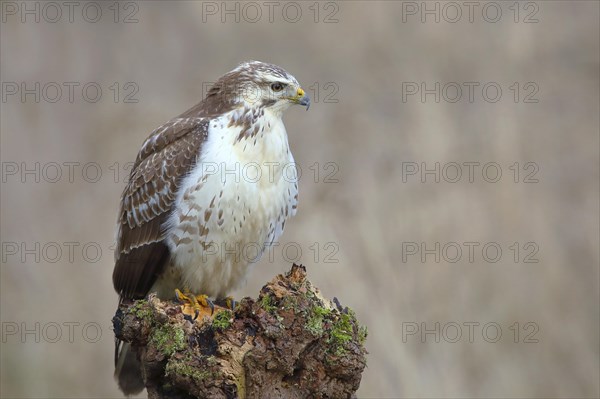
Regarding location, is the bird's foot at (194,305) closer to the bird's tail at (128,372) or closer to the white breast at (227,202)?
the white breast at (227,202)

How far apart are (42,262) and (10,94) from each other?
5.89ft

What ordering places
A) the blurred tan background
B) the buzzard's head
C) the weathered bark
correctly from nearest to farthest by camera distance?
1. the weathered bark
2. the buzzard's head
3. the blurred tan background

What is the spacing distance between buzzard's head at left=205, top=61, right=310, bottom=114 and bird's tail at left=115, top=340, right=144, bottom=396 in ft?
5.58

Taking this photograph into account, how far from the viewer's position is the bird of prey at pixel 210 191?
5.25m

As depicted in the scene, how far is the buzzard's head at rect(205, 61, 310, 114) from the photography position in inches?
212

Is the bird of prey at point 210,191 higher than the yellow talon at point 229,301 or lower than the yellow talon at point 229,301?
higher

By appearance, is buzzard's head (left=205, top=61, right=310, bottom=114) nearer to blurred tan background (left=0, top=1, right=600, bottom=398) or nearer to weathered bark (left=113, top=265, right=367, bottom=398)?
weathered bark (left=113, top=265, right=367, bottom=398)

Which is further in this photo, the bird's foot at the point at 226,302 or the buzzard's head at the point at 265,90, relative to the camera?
the bird's foot at the point at 226,302

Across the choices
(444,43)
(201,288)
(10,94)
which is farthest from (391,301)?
(10,94)

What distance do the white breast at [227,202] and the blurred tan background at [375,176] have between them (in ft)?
6.54

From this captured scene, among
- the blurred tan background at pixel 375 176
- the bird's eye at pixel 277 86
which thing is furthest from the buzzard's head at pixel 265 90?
the blurred tan background at pixel 375 176

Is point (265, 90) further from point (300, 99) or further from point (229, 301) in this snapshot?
point (229, 301)

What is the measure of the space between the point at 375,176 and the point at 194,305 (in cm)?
337

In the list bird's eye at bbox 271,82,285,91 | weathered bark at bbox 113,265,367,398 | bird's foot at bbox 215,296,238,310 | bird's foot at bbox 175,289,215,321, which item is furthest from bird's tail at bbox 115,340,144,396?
bird's eye at bbox 271,82,285,91
